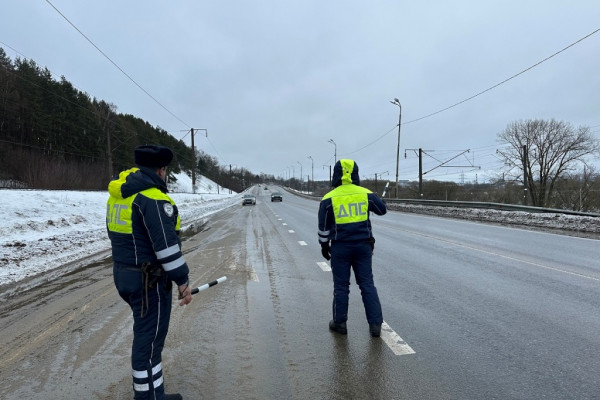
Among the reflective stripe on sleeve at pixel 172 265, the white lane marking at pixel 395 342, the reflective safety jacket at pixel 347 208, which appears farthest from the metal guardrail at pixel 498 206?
the reflective stripe on sleeve at pixel 172 265

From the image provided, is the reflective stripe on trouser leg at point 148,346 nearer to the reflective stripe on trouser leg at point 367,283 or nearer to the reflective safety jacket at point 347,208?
the reflective safety jacket at point 347,208

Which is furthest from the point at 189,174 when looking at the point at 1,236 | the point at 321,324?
the point at 321,324

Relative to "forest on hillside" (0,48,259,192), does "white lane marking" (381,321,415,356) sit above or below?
below

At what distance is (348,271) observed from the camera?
4316mm

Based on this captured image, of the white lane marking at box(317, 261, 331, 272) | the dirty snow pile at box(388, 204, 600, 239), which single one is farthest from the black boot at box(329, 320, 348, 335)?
the dirty snow pile at box(388, 204, 600, 239)

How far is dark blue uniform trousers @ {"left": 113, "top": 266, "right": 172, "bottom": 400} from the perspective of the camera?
2703 mm

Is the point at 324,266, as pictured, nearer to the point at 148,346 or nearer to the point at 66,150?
the point at 148,346

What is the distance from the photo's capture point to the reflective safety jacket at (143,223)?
8.53ft

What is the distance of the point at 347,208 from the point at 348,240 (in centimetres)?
36

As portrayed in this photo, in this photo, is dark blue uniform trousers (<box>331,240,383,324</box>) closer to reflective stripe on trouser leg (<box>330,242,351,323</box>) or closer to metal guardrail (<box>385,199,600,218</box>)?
reflective stripe on trouser leg (<box>330,242,351,323</box>)

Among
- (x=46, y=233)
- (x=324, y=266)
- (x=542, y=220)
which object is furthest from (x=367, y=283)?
(x=542, y=220)

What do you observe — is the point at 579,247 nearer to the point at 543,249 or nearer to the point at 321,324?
the point at 543,249

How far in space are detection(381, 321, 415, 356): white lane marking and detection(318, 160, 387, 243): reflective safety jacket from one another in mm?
1092

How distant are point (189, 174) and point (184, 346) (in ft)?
386
